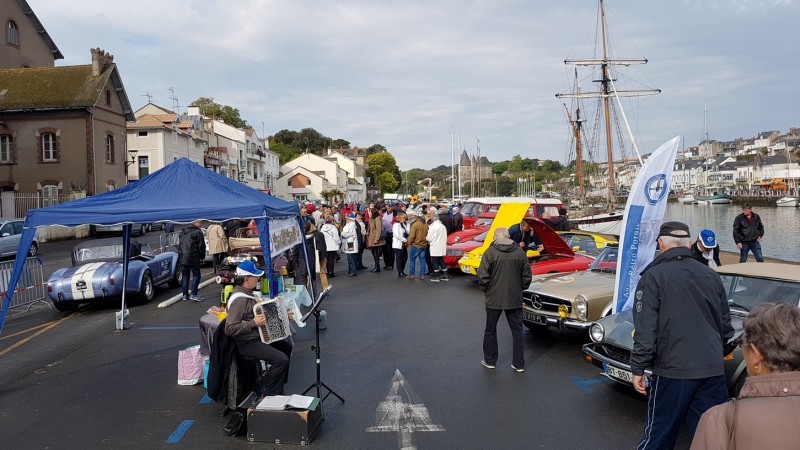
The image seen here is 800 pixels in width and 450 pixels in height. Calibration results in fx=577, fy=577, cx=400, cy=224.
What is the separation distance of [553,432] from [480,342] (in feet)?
11.5

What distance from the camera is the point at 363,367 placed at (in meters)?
7.72

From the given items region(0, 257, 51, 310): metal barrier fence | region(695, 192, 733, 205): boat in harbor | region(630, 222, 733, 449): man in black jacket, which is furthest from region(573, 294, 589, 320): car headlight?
region(695, 192, 733, 205): boat in harbor

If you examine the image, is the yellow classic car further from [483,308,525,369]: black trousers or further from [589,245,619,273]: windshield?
[483,308,525,369]: black trousers

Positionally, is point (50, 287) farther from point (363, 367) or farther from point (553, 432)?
point (553, 432)

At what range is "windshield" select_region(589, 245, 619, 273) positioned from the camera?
9.74 meters

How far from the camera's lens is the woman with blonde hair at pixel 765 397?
6.70 feet

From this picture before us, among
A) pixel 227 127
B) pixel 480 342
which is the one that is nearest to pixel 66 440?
pixel 480 342

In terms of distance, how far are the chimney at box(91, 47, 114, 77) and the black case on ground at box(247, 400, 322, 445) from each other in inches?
1579

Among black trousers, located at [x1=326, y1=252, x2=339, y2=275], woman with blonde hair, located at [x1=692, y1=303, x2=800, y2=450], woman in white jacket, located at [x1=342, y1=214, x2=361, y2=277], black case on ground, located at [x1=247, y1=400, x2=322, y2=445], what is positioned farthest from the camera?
black trousers, located at [x1=326, y1=252, x2=339, y2=275]

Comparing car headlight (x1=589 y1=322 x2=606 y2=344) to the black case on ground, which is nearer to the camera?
the black case on ground

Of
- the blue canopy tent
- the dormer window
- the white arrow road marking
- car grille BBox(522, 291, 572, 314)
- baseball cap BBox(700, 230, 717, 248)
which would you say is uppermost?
the dormer window

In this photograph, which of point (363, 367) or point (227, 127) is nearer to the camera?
point (363, 367)

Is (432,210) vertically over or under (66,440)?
over

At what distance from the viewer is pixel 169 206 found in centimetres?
787
